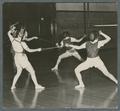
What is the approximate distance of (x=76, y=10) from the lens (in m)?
8.79

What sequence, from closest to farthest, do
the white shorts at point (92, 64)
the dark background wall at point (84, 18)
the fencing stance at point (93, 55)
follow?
the dark background wall at point (84, 18)
the fencing stance at point (93, 55)
the white shorts at point (92, 64)

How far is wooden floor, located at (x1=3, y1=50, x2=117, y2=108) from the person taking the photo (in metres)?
8.68

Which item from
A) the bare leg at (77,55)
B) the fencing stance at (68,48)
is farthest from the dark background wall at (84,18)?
the bare leg at (77,55)

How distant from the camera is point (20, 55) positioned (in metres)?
8.84

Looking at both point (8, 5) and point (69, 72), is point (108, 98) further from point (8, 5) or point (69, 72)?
point (8, 5)

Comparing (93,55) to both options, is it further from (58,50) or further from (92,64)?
(58,50)

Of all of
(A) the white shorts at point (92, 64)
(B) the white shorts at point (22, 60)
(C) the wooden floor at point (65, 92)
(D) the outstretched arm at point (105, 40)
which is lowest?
(C) the wooden floor at point (65, 92)

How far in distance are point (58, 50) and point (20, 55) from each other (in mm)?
590

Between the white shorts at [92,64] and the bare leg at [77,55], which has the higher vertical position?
the bare leg at [77,55]

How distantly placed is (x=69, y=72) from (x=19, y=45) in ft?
5.53

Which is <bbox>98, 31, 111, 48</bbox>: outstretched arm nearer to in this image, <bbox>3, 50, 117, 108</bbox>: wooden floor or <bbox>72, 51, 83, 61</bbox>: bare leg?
<bbox>3, 50, 117, 108</bbox>: wooden floor

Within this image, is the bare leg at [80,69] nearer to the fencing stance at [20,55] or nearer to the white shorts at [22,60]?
the fencing stance at [20,55]

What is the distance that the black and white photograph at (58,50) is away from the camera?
8594 mm

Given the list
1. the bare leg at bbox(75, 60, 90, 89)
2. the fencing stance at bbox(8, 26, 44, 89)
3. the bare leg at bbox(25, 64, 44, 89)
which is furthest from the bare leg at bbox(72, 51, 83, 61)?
the bare leg at bbox(25, 64, 44, 89)
